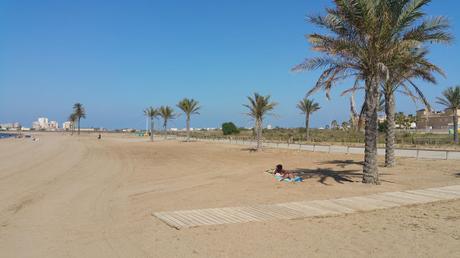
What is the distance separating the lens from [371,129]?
12891 millimetres

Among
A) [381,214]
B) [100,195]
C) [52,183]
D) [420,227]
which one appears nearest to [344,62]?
[381,214]

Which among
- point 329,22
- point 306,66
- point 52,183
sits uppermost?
point 329,22

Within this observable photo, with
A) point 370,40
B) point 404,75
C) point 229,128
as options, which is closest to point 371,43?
point 370,40

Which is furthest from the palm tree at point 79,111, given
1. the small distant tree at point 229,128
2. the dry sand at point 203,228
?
the dry sand at point 203,228

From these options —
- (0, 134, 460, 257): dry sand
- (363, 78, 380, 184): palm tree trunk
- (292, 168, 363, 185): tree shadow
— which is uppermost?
(363, 78, 380, 184): palm tree trunk

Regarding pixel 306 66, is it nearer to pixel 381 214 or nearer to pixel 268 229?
A: pixel 381 214

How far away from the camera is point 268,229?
7012 mm

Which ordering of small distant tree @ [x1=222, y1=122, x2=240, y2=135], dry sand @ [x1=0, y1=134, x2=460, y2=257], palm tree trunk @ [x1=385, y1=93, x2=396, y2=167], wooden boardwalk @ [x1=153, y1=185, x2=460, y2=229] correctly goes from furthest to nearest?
1. small distant tree @ [x1=222, y1=122, x2=240, y2=135]
2. palm tree trunk @ [x1=385, y1=93, x2=396, y2=167]
3. wooden boardwalk @ [x1=153, y1=185, x2=460, y2=229]
4. dry sand @ [x1=0, y1=134, x2=460, y2=257]

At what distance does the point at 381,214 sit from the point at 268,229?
282 centimetres

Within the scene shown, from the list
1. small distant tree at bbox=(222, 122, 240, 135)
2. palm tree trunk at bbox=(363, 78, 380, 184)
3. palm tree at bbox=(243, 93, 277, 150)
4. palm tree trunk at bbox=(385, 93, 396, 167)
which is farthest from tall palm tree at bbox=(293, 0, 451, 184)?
small distant tree at bbox=(222, 122, 240, 135)

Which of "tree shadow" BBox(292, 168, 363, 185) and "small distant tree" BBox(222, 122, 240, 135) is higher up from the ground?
"small distant tree" BBox(222, 122, 240, 135)

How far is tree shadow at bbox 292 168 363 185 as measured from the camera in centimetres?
1446

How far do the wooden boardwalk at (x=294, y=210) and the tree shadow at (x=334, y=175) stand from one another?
139 inches

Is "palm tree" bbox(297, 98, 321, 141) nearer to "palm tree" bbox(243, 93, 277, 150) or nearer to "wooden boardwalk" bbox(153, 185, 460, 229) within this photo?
"palm tree" bbox(243, 93, 277, 150)
